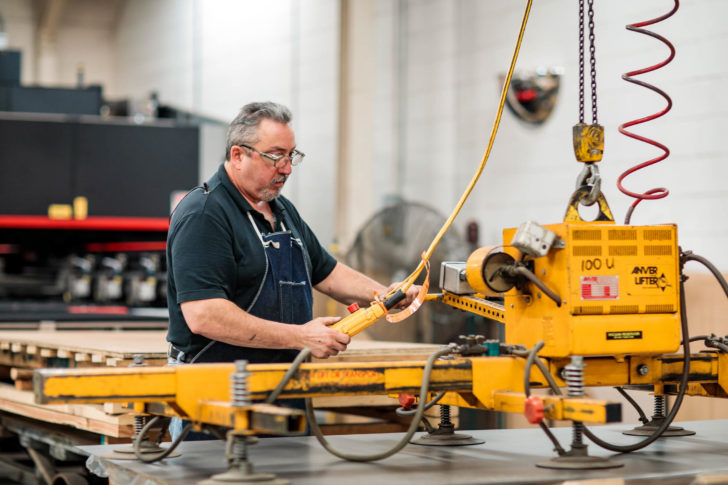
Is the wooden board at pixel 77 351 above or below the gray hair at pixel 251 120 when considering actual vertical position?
below

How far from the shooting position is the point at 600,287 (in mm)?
1973

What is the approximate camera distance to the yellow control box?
6.40ft

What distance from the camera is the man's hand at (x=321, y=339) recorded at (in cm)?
226

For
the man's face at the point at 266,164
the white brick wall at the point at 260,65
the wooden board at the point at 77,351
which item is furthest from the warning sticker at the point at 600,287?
the white brick wall at the point at 260,65

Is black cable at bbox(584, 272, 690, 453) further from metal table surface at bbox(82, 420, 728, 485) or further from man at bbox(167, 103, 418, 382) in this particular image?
man at bbox(167, 103, 418, 382)

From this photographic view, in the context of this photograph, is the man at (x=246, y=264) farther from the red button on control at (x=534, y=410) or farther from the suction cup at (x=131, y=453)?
the red button on control at (x=534, y=410)

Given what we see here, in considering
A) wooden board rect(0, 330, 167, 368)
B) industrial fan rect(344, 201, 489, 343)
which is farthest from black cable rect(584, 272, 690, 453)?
industrial fan rect(344, 201, 489, 343)

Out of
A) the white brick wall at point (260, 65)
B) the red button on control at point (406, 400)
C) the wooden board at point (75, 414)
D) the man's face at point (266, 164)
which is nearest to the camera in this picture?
the red button on control at point (406, 400)

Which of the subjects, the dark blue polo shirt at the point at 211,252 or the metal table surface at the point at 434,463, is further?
the dark blue polo shirt at the point at 211,252

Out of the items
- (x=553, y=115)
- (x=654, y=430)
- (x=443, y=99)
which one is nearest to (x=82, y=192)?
(x=443, y=99)

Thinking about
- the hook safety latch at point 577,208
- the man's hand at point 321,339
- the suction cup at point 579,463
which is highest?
the hook safety latch at point 577,208

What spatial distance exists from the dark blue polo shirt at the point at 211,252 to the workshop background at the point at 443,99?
218 cm

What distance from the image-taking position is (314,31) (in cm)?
784

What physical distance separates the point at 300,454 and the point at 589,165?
2.92 ft
